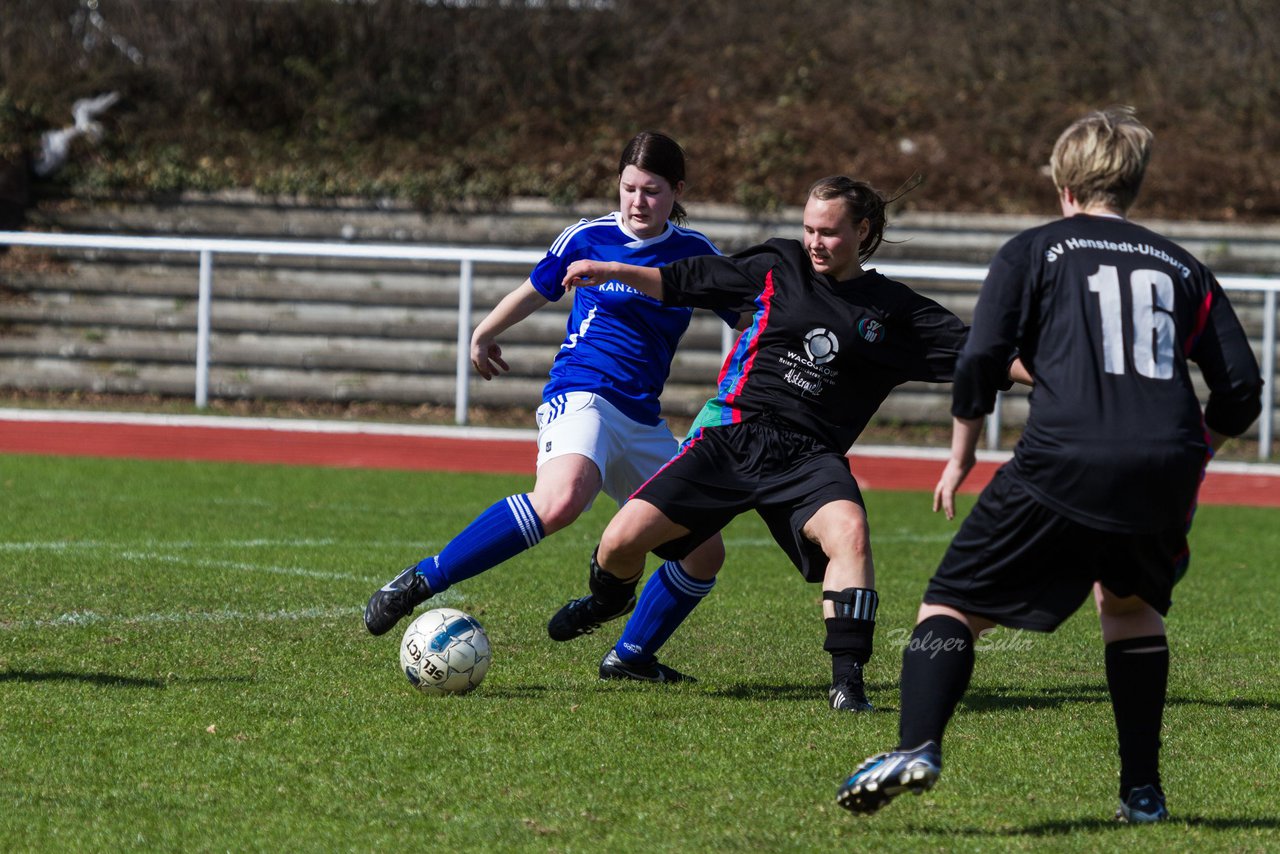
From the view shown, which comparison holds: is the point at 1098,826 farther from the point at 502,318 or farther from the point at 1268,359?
the point at 1268,359

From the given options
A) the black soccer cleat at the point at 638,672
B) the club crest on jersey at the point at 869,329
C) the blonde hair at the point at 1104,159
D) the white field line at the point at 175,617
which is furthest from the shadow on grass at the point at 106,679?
the blonde hair at the point at 1104,159

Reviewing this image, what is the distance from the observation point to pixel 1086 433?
3.47 m

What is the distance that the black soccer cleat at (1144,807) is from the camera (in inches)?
144

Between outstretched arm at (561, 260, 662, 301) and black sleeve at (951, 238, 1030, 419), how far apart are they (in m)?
1.38

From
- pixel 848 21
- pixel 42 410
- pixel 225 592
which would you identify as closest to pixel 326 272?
pixel 42 410

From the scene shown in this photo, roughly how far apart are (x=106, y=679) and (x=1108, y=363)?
10.5ft

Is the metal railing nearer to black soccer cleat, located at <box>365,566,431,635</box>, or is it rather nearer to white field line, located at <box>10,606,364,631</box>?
white field line, located at <box>10,606,364,631</box>

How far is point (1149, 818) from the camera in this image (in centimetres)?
367

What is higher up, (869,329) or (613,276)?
(613,276)

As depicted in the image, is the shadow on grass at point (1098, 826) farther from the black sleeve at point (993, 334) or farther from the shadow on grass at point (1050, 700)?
the shadow on grass at point (1050, 700)

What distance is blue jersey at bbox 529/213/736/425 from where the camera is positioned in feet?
18.1

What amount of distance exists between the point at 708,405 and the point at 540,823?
6.43 ft

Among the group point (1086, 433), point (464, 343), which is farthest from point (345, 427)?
point (1086, 433)

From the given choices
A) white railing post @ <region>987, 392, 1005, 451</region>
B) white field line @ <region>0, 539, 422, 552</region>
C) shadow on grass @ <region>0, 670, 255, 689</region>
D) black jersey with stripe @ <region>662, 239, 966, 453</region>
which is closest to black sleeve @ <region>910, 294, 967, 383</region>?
black jersey with stripe @ <region>662, 239, 966, 453</region>
